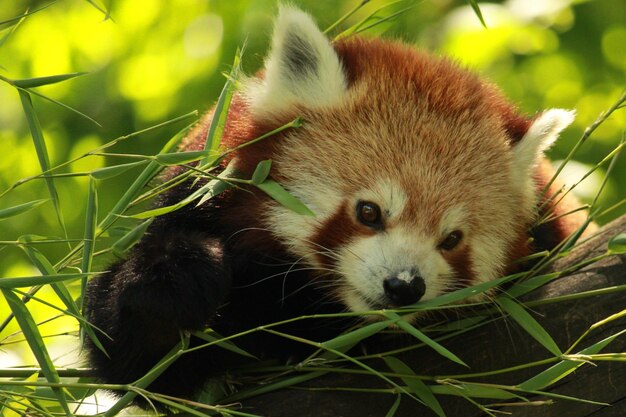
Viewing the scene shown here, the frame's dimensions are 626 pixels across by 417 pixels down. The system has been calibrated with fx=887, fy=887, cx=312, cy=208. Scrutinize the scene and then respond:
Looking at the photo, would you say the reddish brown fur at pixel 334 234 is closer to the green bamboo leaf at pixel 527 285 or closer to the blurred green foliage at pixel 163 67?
the green bamboo leaf at pixel 527 285

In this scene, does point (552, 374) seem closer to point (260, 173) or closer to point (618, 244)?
point (618, 244)

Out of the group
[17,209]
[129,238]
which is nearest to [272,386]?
[129,238]

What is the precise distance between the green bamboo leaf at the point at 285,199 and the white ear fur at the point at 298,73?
50 centimetres

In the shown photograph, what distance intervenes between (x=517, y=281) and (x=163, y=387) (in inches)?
46.4

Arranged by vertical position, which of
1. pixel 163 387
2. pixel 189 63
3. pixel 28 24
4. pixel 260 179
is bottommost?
pixel 163 387

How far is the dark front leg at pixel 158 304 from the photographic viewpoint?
247 cm

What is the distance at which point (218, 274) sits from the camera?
8.48ft

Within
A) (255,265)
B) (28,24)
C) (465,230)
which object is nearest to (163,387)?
(255,265)

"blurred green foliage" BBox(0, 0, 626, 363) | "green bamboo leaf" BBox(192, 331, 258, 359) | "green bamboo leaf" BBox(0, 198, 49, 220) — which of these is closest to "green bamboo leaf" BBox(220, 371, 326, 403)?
"green bamboo leaf" BBox(192, 331, 258, 359)

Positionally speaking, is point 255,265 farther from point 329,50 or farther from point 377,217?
point 329,50

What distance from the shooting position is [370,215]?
274 centimetres

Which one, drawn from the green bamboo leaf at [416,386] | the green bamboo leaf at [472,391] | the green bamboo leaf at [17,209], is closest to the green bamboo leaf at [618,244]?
the green bamboo leaf at [472,391]

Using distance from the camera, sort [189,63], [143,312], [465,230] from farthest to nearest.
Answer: [189,63] → [465,230] → [143,312]

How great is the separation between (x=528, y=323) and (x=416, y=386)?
1.16 feet
